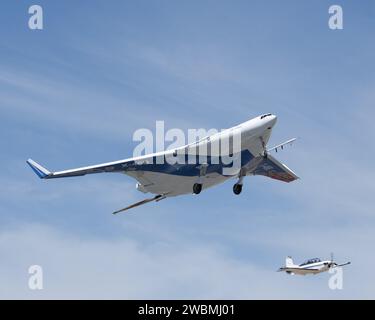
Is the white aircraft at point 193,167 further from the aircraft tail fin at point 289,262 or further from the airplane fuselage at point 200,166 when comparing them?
the aircraft tail fin at point 289,262

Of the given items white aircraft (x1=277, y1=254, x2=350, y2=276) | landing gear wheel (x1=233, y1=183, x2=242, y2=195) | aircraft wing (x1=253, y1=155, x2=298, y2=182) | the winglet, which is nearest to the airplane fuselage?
landing gear wheel (x1=233, y1=183, x2=242, y2=195)

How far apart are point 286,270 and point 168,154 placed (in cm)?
7443

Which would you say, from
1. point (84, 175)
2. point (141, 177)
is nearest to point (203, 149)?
point (141, 177)

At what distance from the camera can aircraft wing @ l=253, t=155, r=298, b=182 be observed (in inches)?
3711

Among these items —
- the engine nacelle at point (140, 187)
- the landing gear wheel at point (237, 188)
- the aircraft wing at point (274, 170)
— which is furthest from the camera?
the aircraft wing at point (274, 170)

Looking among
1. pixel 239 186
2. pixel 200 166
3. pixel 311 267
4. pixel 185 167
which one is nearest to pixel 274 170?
pixel 239 186

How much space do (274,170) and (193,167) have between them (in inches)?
646

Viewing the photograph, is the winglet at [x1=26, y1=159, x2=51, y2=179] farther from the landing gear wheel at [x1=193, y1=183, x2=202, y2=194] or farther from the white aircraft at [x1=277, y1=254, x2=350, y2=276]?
the white aircraft at [x1=277, y1=254, x2=350, y2=276]

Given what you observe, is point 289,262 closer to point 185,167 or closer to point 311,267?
point 311,267

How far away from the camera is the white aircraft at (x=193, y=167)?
A: 267 ft

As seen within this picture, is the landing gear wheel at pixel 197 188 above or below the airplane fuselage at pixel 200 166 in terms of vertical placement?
below

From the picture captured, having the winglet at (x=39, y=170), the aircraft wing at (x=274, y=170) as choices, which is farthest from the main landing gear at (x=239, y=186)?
the winglet at (x=39, y=170)

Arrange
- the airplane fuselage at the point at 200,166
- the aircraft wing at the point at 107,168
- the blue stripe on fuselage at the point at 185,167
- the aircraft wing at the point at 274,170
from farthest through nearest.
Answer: the aircraft wing at the point at 274,170
the aircraft wing at the point at 107,168
the blue stripe on fuselage at the point at 185,167
the airplane fuselage at the point at 200,166

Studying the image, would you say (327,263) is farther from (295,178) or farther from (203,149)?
(203,149)
